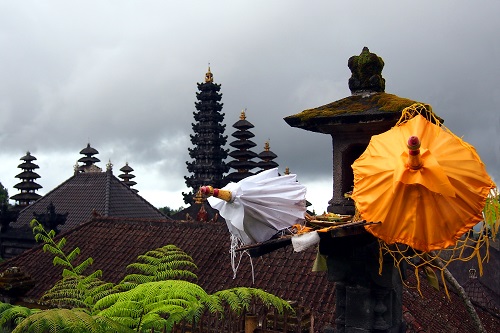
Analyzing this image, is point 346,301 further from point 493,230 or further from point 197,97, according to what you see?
point 197,97

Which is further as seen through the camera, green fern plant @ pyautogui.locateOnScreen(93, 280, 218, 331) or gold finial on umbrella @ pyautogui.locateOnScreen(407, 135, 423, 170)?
green fern plant @ pyautogui.locateOnScreen(93, 280, 218, 331)

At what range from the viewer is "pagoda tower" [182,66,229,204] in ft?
108

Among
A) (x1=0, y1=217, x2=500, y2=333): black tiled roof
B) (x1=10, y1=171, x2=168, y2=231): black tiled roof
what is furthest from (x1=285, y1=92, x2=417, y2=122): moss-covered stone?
(x1=10, y1=171, x2=168, y2=231): black tiled roof

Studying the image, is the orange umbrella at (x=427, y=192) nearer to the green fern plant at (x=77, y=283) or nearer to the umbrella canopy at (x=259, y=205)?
the umbrella canopy at (x=259, y=205)

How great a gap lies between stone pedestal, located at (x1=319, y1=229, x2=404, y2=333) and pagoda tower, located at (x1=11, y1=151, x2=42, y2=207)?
145 feet

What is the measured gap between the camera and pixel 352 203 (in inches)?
238

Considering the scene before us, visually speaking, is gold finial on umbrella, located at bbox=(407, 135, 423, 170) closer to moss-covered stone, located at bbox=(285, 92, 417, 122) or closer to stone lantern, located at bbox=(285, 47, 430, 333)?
stone lantern, located at bbox=(285, 47, 430, 333)

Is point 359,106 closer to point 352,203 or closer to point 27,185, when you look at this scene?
point 352,203

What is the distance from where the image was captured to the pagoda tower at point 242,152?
32.0 meters

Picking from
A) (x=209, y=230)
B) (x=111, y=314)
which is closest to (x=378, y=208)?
(x=111, y=314)

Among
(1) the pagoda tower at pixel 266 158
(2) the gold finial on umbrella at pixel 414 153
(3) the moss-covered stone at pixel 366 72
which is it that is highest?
(1) the pagoda tower at pixel 266 158

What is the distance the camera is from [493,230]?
4.49 m

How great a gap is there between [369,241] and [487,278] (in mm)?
20923

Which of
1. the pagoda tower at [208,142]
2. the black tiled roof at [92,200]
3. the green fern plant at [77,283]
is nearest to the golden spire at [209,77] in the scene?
the pagoda tower at [208,142]
